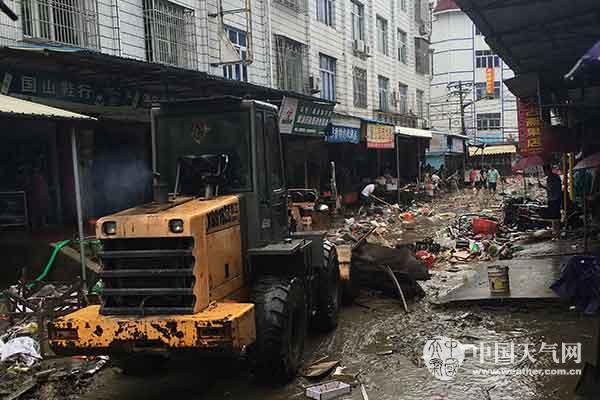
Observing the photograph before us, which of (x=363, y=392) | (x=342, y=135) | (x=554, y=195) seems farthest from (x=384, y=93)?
(x=363, y=392)

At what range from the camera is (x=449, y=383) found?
535cm

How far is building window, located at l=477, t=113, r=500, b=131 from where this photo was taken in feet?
181

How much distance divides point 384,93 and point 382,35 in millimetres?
3287

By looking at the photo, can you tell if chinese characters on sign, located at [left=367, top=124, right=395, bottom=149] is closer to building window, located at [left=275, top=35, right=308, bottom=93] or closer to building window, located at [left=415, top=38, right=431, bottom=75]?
building window, located at [left=275, top=35, right=308, bottom=93]

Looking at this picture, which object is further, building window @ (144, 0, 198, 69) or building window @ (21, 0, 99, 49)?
building window @ (144, 0, 198, 69)

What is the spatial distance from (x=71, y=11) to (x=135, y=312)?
9.06 metres

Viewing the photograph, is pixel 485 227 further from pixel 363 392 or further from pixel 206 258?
pixel 206 258

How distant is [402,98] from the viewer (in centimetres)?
3491

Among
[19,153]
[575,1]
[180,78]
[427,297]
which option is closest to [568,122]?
[575,1]

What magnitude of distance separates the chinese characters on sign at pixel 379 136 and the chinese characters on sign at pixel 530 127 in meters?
8.93

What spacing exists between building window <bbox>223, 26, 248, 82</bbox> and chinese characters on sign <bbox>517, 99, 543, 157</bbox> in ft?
27.2

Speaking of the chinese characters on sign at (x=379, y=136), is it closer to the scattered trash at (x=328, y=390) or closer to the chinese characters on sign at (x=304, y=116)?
the chinese characters on sign at (x=304, y=116)

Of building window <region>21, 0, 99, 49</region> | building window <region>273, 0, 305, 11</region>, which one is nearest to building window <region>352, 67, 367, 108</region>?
building window <region>273, 0, 305, 11</region>

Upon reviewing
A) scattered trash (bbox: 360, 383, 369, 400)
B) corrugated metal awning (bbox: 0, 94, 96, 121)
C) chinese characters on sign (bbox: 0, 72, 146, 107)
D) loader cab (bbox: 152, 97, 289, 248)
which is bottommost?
scattered trash (bbox: 360, 383, 369, 400)
